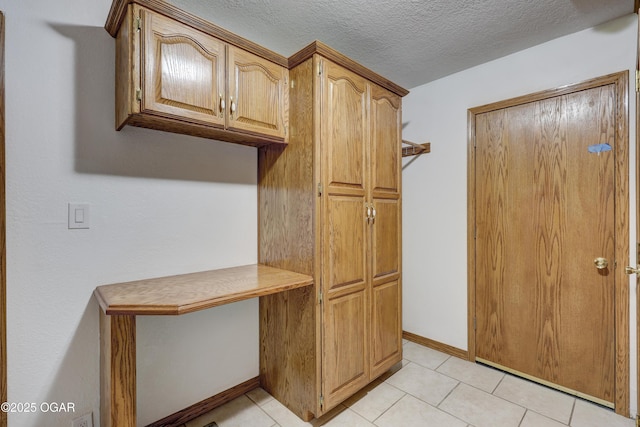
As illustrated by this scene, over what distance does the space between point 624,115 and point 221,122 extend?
242 centimetres

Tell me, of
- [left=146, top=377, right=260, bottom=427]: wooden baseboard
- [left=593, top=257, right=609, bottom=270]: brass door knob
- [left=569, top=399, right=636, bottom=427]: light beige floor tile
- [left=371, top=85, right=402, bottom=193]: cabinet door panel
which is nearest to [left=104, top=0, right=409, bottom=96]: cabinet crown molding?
[left=371, top=85, right=402, bottom=193]: cabinet door panel

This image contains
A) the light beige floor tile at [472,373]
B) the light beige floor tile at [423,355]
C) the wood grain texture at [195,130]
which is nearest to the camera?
the wood grain texture at [195,130]

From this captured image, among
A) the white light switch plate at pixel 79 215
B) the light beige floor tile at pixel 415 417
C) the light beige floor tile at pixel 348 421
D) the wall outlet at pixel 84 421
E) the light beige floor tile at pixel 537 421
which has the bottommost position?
the light beige floor tile at pixel 348 421

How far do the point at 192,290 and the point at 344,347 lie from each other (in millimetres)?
992

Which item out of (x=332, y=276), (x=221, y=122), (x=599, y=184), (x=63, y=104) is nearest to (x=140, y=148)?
(x=63, y=104)

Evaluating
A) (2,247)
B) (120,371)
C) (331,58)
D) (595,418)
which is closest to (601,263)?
(595,418)

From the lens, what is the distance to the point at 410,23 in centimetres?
186

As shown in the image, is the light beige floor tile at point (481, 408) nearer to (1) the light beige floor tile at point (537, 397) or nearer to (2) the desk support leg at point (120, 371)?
(1) the light beige floor tile at point (537, 397)

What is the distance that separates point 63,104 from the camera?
1.40 m

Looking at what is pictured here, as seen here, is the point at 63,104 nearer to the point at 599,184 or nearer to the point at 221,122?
the point at 221,122

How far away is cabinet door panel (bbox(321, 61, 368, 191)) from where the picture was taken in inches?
67.4

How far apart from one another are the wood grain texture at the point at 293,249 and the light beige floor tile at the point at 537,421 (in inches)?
50.0

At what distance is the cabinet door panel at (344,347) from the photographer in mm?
1715

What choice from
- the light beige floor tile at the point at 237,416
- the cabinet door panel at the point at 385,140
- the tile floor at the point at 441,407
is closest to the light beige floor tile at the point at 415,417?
the tile floor at the point at 441,407
